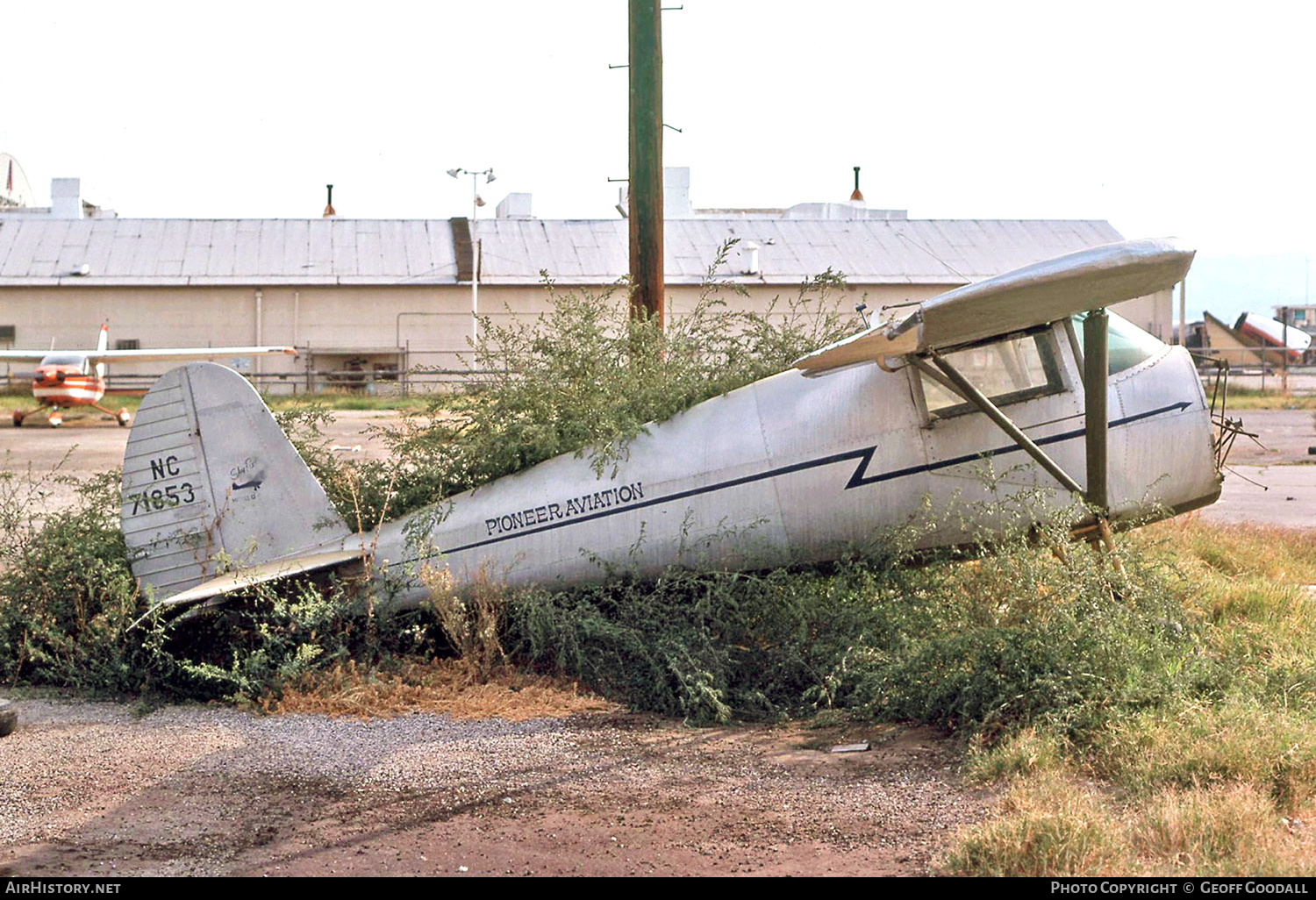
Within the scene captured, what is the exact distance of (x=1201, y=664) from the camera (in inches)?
246

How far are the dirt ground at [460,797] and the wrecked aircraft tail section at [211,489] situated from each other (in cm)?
115

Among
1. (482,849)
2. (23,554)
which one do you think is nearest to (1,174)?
(23,554)

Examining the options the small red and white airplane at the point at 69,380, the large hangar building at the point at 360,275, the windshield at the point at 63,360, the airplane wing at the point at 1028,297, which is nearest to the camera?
the airplane wing at the point at 1028,297

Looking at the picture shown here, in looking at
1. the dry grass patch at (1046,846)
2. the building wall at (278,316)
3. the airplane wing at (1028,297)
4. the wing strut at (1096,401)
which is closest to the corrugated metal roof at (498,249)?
the building wall at (278,316)

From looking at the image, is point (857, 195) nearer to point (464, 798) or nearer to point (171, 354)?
point (171, 354)

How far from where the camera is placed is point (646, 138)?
33.6 ft

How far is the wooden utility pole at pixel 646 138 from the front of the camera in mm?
10180

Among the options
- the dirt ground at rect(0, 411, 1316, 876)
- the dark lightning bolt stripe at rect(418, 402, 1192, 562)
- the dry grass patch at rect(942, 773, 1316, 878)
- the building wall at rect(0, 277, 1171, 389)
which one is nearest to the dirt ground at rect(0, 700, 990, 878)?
the dirt ground at rect(0, 411, 1316, 876)

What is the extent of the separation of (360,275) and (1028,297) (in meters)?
38.1

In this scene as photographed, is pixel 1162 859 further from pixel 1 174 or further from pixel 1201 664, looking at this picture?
pixel 1 174

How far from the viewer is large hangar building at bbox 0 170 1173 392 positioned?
4191 cm

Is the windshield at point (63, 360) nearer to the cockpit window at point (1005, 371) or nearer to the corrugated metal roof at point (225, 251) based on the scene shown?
the corrugated metal roof at point (225, 251)

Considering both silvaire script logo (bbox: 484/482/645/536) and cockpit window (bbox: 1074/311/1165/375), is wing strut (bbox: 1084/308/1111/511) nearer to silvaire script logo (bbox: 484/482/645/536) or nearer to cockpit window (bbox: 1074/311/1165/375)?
cockpit window (bbox: 1074/311/1165/375)

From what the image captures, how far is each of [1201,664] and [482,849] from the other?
3718 mm
